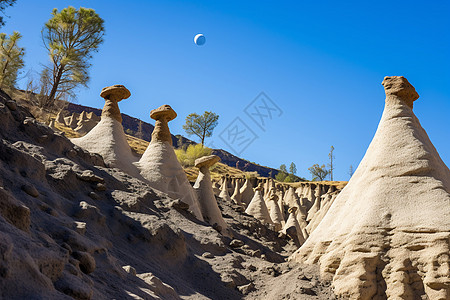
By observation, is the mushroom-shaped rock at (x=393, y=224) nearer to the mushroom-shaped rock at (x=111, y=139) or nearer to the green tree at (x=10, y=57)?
the mushroom-shaped rock at (x=111, y=139)

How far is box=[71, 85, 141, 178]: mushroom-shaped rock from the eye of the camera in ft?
37.9

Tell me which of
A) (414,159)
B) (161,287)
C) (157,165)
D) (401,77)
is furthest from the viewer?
(157,165)

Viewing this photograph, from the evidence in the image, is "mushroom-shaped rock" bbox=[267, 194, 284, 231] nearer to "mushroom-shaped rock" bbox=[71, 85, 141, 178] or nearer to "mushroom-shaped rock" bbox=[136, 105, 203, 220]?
"mushroom-shaped rock" bbox=[136, 105, 203, 220]

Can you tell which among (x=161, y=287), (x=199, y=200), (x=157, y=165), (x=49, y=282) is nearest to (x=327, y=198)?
(x=199, y=200)

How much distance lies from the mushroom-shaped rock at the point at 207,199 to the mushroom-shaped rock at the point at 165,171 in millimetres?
880

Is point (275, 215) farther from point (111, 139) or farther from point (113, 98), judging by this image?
point (111, 139)

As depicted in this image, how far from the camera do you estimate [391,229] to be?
22.7ft

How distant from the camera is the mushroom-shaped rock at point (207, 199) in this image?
12.9 meters

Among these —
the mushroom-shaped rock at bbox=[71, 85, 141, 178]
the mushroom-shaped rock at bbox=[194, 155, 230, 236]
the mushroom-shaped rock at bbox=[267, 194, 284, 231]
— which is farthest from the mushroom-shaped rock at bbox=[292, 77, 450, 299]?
the mushroom-shaped rock at bbox=[267, 194, 284, 231]

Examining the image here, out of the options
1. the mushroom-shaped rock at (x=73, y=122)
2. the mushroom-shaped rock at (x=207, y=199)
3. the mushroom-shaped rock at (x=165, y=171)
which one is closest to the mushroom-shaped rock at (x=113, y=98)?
the mushroom-shaped rock at (x=165, y=171)

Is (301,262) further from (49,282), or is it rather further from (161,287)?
(49,282)

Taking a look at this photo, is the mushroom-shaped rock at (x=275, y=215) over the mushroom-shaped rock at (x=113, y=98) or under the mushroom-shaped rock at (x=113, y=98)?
under

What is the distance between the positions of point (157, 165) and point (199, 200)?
210 centimetres

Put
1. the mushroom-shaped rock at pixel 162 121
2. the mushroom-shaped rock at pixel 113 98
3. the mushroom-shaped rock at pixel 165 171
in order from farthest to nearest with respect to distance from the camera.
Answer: the mushroom-shaped rock at pixel 162 121 → the mushroom-shaped rock at pixel 113 98 → the mushroom-shaped rock at pixel 165 171
